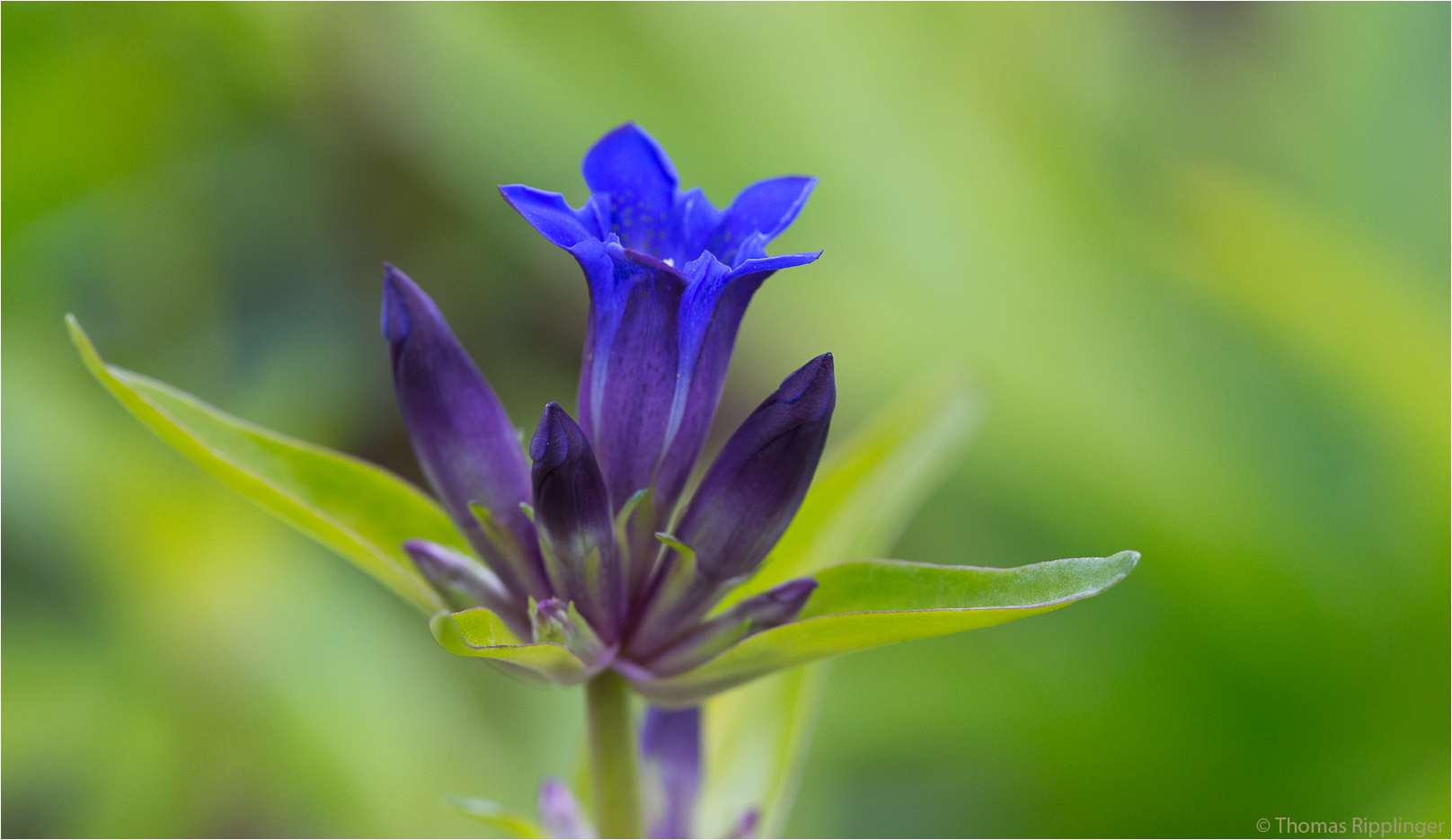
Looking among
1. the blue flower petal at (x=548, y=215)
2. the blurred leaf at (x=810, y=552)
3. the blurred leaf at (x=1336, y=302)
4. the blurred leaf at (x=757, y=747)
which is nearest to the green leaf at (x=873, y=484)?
the blurred leaf at (x=810, y=552)

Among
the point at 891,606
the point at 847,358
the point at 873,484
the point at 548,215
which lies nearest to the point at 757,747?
the point at 873,484

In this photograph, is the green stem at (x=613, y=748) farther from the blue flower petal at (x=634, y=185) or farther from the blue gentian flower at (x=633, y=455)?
the blue flower petal at (x=634, y=185)

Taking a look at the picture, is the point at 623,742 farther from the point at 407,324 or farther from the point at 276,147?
the point at 276,147

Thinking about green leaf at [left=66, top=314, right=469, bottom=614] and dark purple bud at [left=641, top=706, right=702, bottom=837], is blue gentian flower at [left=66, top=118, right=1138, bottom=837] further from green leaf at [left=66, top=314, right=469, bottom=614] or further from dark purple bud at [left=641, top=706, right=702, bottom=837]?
dark purple bud at [left=641, top=706, right=702, bottom=837]

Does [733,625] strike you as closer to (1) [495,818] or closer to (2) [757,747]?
(1) [495,818]

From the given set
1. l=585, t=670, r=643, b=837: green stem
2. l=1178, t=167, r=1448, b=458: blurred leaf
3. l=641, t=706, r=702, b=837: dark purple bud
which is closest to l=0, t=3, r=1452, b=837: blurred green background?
l=1178, t=167, r=1448, b=458: blurred leaf

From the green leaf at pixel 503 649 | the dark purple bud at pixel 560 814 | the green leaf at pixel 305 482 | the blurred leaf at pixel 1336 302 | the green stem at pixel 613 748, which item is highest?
the blurred leaf at pixel 1336 302
